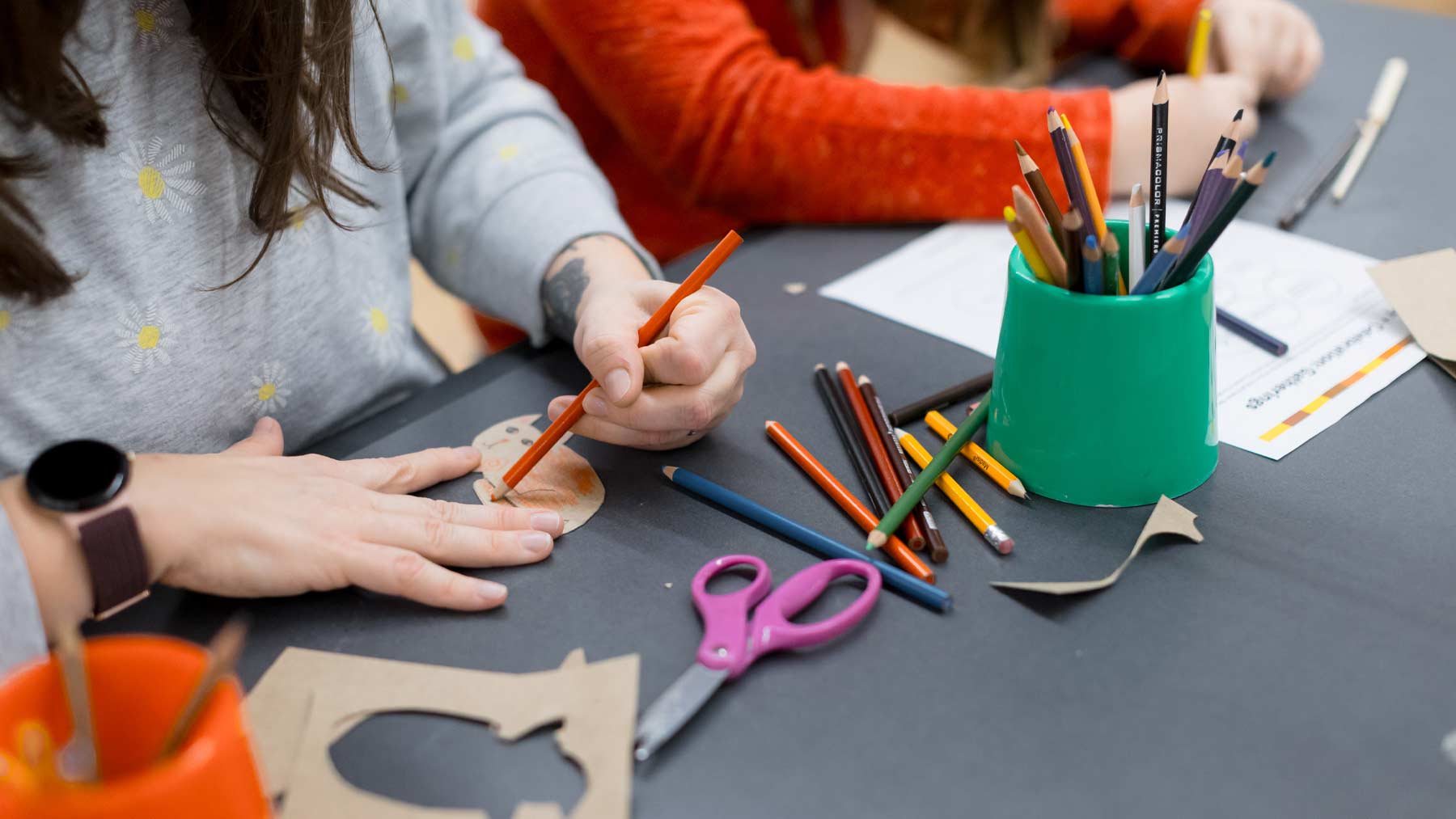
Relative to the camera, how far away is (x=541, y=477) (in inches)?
23.1

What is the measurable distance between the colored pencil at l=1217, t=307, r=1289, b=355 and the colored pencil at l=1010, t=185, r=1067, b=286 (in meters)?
0.22

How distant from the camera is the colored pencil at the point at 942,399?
0.61m

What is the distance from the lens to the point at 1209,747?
416mm

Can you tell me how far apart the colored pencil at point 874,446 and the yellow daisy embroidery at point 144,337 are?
372 mm

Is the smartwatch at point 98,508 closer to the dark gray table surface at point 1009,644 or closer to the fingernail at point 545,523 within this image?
the dark gray table surface at point 1009,644

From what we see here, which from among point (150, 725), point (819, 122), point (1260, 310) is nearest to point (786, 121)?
point (819, 122)

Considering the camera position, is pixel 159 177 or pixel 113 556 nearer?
pixel 113 556

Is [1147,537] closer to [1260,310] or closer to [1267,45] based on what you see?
[1260,310]

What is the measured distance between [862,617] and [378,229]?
444 millimetres

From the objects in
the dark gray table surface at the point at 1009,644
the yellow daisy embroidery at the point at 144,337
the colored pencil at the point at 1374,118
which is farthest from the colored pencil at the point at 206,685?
the colored pencil at the point at 1374,118

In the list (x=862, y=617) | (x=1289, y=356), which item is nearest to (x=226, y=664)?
(x=862, y=617)

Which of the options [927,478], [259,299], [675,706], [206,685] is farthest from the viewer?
[259,299]

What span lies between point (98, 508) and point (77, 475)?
18 millimetres

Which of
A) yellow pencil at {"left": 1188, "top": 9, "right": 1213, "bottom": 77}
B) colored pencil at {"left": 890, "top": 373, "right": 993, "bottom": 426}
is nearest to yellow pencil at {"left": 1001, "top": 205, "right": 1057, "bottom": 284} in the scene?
colored pencil at {"left": 890, "top": 373, "right": 993, "bottom": 426}
